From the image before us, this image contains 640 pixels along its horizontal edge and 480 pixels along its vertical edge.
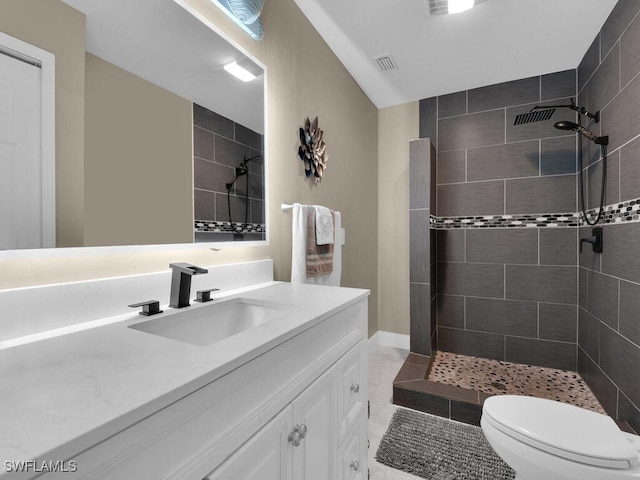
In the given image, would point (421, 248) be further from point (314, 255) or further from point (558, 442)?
point (558, 442)

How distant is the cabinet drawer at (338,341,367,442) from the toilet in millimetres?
520

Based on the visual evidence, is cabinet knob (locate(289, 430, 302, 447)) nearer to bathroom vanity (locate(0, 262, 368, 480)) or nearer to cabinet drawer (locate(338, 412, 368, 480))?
bathroom vanity (locate(0, 262, 368, 480))

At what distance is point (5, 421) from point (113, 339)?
0.31m

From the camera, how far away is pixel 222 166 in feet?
4.02

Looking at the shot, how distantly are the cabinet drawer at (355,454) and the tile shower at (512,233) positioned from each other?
85 cm

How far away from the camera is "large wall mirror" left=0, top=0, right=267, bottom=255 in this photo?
82 centimetres

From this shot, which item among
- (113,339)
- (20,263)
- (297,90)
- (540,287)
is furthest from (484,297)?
(20,263)

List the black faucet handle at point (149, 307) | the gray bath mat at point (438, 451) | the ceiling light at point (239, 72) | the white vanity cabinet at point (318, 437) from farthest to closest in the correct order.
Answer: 1. the gray bath mat at point (438, 451)
2. the ceiling light at point (239, 72)
3. the black faucet handle at point (149, 307)
4. the white vanity cabinet at point (318, 437)

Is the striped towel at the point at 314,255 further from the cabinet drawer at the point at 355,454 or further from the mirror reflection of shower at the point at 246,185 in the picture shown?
the cabinet drawer at the point at 355,454

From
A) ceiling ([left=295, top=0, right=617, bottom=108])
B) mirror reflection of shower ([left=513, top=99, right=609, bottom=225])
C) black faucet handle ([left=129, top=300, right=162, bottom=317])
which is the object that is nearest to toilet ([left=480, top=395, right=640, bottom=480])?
black faucet handle ([left=129, top=300, right=162, bottom=317])

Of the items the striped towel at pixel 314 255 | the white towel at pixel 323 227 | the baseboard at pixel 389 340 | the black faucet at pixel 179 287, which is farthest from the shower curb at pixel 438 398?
the black faucet at pixel 179 287

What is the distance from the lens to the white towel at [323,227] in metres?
1.64

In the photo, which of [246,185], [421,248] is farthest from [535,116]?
[246,185]

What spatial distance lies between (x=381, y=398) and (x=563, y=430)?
3.80 ft
